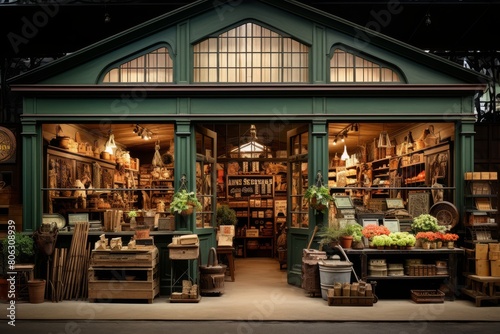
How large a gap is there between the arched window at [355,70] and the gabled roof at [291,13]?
449mm

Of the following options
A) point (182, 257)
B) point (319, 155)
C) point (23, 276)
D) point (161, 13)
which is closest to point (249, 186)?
point (161, 13)

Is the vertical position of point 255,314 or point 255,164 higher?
point 255,164

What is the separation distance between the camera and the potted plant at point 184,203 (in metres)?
12.5

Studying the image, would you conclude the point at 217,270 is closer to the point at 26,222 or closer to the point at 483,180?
the point at 26,222

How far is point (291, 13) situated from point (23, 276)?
8.63m

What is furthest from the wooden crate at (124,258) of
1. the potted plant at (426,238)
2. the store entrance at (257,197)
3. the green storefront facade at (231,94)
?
the store entrance at (257,197)

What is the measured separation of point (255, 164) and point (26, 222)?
9642 millimetres

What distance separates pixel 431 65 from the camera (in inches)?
522

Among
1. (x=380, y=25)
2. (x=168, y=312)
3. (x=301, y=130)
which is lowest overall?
(x=168, y=312)

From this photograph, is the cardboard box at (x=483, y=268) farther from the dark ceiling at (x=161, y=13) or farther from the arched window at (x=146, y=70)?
the arched window at (x=146, y=70)

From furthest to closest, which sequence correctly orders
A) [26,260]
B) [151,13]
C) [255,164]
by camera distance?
[255,164], [151,13], [26,260]

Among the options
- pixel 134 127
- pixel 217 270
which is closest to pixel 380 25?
pixel 134 127

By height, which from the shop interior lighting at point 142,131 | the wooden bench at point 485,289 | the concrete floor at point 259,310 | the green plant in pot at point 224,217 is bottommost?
the concrete floor at point 259,310

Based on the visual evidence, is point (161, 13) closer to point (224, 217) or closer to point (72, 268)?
point (224, 217)
